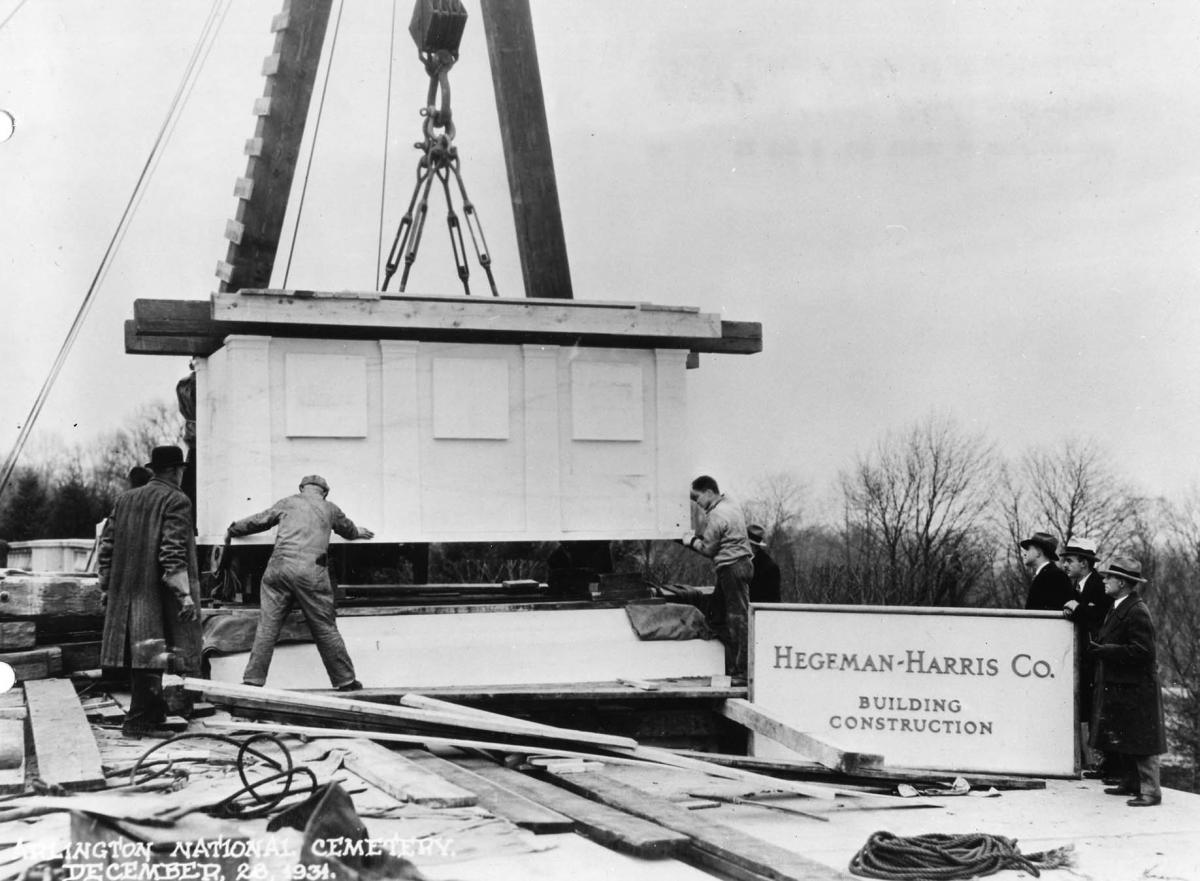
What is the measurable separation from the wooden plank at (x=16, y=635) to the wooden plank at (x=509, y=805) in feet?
Result: 15.8

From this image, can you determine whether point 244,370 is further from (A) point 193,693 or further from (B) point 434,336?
(A) point 193,693

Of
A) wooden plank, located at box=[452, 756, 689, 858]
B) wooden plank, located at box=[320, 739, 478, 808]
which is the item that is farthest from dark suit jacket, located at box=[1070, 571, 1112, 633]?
wooden plank, located at box=[320, 739, 478, 808]

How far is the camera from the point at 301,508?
11.9 m

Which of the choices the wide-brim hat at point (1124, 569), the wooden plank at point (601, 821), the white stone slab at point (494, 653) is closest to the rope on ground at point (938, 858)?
the wooden plank at point (601, 821)

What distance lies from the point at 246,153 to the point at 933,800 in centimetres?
906

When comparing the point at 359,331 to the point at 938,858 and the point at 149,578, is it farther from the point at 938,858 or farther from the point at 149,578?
the point at 938,858

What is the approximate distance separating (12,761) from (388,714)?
2834mm

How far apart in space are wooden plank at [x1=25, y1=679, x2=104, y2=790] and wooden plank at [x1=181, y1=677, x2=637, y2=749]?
35.4 inches

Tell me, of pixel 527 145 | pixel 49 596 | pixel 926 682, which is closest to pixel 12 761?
pixel 49 596

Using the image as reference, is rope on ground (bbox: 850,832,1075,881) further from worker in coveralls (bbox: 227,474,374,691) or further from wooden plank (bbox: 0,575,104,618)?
wooden plank (bbox: 0,575,104,618)

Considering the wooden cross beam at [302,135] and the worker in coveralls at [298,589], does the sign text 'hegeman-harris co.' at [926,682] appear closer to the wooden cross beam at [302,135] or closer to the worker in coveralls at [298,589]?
the worker in coveralls at [298,589]

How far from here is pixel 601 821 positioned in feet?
23.9

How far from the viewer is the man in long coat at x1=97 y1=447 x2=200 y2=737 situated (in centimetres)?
1002

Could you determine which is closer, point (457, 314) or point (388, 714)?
point (388, 714)
